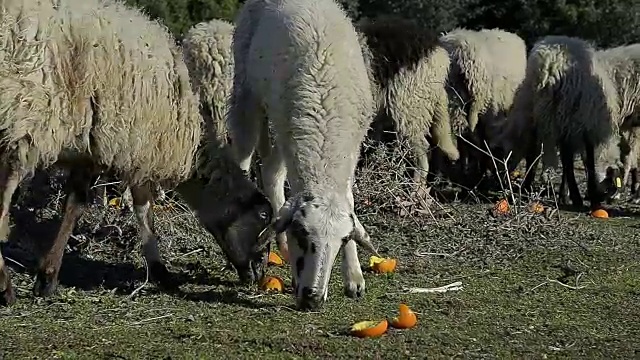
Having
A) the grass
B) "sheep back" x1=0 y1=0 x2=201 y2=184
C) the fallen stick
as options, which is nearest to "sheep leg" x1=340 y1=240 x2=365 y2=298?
the grass

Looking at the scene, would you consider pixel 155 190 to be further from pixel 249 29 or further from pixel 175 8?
pixel 175 8

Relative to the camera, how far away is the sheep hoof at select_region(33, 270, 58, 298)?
6523 mm

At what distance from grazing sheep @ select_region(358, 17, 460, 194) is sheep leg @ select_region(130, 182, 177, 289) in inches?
178

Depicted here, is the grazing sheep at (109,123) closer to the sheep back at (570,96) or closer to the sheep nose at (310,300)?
the sheep nose at (310,300)

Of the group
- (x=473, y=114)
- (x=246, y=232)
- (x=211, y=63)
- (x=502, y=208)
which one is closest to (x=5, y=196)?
(x=246, y=232)

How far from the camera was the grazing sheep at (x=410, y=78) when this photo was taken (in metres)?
11.4

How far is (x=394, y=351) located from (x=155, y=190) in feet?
9.42

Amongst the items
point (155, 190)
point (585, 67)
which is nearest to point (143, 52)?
point (155, 190)

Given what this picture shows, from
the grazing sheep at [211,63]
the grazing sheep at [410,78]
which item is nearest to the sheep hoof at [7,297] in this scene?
the grazing sheep at [211,63]

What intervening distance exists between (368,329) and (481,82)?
9.10 metres

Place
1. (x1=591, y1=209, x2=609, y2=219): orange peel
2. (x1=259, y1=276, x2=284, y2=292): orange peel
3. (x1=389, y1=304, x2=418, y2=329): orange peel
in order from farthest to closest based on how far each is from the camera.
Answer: (x1=591, y1=209, x2=609, y2=219): orange peel, (x1=259, y1=276, x2=284, y2=292): orange peel, (x1=389, y1=304, x2=418, y2=329): orange peel

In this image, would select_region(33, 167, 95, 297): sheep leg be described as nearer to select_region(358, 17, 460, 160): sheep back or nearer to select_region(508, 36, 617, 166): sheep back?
select_region(358, 17, 460, 160): sheep back

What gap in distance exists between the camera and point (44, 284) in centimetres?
653

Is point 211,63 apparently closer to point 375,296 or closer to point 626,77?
point 375,296
